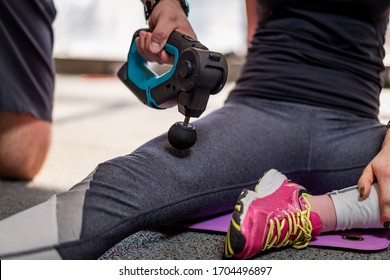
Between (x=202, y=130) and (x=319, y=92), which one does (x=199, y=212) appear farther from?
(x=319, y=92)

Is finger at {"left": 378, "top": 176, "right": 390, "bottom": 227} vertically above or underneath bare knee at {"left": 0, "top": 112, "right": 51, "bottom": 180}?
above

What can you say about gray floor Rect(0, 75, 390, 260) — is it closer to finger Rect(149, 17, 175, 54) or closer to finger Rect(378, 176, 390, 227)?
finger Rect(378, 176, 390, 227)

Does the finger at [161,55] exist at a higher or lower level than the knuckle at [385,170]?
higher

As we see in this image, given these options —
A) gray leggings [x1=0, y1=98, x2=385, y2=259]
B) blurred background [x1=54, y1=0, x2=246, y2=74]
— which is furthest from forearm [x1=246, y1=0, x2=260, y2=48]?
blurred background [x1=54, y1=0, x2=246, y2=74]

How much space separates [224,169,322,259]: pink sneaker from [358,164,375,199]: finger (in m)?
0.08

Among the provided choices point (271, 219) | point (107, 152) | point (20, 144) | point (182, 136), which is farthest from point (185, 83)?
point (107, 152)

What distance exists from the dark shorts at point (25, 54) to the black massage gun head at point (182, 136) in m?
0.49

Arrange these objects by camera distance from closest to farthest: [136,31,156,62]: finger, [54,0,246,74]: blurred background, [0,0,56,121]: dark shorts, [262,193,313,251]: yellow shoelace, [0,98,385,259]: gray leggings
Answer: [0,98,385,259]: gray leggings
[262,193,313,251]: yellow shoelace
[136,31,156,62]: finger
[0,0,56,121]: dark shorts
[54,0,246,74]: blurred background

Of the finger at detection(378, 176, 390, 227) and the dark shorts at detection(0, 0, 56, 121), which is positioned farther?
the dark shorts at detection(0, 0, 56, 121)

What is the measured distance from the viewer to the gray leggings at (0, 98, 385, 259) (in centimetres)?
65

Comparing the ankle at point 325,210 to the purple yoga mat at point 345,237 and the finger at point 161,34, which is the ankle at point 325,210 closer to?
the purple yoga mat at point 345,237

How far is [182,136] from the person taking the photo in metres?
0.79

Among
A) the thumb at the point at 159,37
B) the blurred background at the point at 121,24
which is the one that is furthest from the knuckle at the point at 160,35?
the blurred background at the point at 121,24

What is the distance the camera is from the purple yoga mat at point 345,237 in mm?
811
